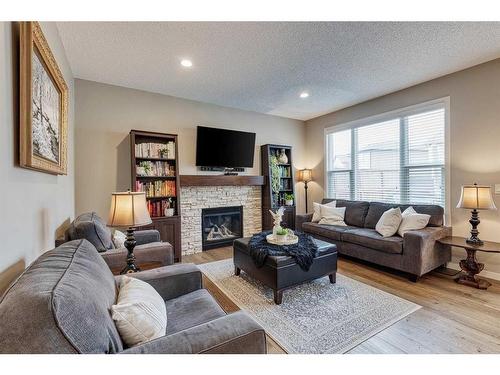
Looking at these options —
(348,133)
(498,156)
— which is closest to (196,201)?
(348,133)

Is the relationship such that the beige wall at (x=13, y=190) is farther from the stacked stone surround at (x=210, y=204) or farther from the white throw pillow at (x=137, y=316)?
the stacked stone surround at (x=210, y=204)

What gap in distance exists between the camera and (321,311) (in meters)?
2.24

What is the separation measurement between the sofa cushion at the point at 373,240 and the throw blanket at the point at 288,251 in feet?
3.21

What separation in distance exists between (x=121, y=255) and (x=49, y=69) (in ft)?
5.14

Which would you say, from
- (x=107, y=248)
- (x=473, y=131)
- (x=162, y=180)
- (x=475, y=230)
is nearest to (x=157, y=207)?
(x=162, y=180)

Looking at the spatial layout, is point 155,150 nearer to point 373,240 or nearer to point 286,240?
point 286,240

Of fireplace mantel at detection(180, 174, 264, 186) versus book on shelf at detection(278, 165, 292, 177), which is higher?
book on shelf at detection(278, 165, 292, 177)

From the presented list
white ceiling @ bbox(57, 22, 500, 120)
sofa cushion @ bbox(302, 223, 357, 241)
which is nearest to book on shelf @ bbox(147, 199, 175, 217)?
white ceiling @ bbox(57, 22, 500, 120)

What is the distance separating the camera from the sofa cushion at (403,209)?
3268 mm

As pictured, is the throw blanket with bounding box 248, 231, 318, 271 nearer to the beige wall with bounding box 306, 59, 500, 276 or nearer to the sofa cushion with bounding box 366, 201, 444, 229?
the sofa cushion with bounding box 366, 201, 444, 229

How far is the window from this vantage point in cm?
353

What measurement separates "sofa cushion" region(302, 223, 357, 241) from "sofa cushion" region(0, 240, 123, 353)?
3403 millimetres

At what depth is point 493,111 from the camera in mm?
2953

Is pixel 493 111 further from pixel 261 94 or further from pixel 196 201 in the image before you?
pixel 196 201
